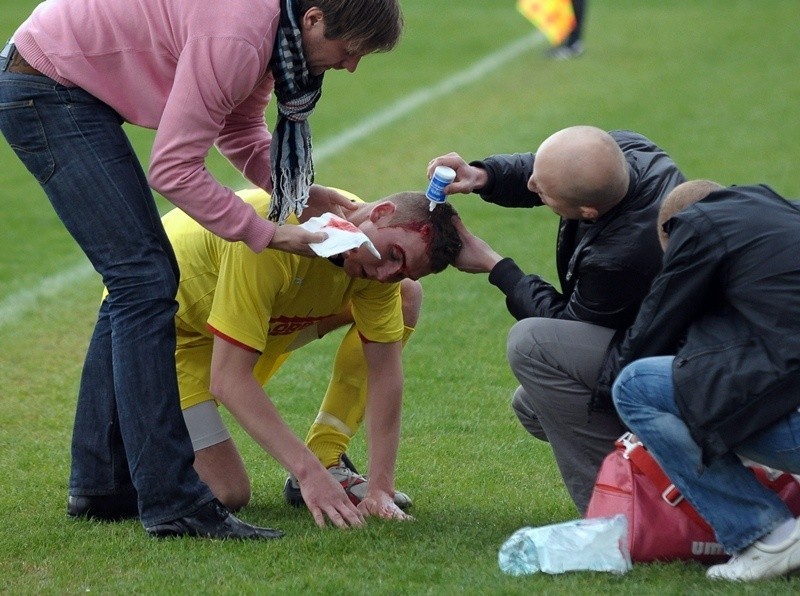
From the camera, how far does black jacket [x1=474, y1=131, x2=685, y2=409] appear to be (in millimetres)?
4223

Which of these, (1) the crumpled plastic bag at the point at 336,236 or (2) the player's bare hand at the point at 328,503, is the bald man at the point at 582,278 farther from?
(2) the player's bare hand at the point at 328,503

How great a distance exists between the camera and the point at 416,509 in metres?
4.76

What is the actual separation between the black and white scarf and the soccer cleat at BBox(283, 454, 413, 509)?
99cm

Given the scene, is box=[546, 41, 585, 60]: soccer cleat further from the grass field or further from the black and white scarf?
the black and white scarf

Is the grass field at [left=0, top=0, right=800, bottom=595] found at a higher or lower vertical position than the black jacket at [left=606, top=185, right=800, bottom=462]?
lower

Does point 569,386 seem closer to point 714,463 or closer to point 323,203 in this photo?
point 714,463

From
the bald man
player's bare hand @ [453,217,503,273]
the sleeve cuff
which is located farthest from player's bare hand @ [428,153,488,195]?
the sleeve cuff

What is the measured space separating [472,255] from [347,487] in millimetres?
1052

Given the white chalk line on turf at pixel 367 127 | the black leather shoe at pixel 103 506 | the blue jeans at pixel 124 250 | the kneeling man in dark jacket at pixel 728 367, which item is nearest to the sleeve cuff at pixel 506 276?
the kneeling man in dark jacket at pixel 728 367

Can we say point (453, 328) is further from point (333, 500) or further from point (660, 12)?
point (660, 12)

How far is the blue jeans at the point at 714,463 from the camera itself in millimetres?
3814

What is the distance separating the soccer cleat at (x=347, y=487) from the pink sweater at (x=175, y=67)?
3.67ft

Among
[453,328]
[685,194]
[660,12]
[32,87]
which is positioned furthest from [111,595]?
[660,12]

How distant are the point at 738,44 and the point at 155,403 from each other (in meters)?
14.9
